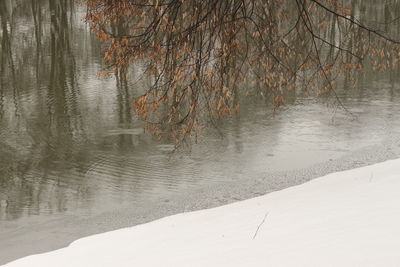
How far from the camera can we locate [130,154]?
1307cm

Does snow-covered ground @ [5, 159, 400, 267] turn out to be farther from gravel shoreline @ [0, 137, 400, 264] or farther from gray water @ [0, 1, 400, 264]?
gray water @ [0, 1, 400, 264]

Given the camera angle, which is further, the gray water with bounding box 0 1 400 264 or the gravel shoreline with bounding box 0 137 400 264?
the gray water with bounding box 0 1 400 264

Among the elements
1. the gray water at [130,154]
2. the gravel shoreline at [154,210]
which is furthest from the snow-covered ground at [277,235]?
the gray water at [130,154]

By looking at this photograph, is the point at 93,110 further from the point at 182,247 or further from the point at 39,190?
the point at 182,247

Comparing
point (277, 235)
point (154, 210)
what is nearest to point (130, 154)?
point (154, 210)

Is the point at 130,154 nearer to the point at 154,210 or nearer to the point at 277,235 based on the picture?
the point at 154,210

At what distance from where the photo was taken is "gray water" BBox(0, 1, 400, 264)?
32.9 feet

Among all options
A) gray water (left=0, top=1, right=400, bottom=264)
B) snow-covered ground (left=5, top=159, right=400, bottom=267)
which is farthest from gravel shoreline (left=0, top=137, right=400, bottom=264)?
snow-covered ground (left=5, top=159, right=400, bottom=267)

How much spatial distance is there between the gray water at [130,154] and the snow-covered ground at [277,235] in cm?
155

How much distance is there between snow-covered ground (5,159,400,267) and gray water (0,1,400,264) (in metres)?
Result: 1.55

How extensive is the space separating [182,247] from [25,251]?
294 cm

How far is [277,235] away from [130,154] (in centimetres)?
723

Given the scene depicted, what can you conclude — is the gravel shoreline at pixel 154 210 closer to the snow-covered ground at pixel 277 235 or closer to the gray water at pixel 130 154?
the gray water at pixel 130 154

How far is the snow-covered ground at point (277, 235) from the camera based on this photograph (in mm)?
5312
